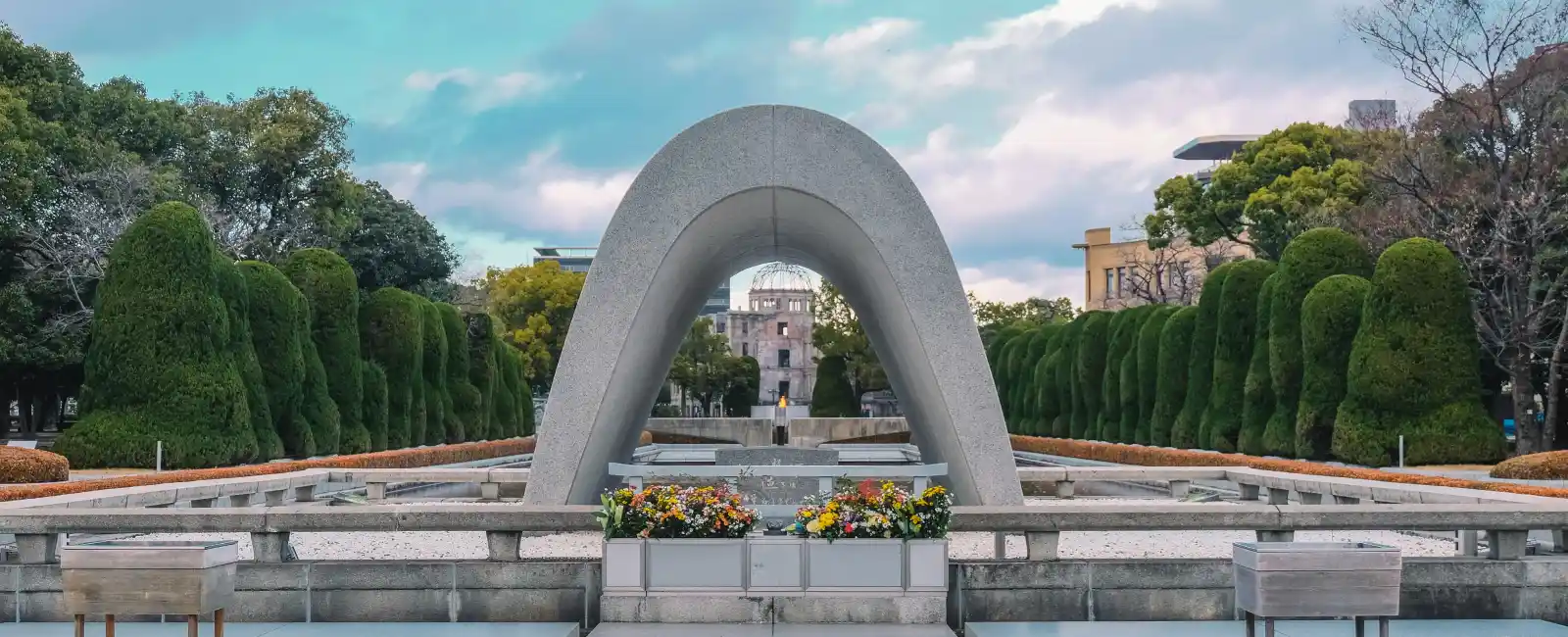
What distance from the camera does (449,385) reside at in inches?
1286

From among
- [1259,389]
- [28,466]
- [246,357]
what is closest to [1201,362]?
[1259,389]

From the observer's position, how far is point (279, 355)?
23797mm

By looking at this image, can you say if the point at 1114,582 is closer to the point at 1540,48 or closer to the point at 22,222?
the point at 1540,48

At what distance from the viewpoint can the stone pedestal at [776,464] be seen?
51.8ft

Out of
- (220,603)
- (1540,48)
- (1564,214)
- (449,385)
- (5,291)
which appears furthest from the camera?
(449,385)

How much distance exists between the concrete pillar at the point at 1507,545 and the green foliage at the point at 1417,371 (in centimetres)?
1363

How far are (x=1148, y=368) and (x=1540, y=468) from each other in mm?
13919

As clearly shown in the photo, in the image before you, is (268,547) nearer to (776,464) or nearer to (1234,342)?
(776,464)

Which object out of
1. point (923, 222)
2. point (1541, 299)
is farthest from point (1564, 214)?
point (923, 222)

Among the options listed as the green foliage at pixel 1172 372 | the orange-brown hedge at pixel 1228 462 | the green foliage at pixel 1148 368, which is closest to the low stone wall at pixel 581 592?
the orange-brown hedge at pixel 1228 462

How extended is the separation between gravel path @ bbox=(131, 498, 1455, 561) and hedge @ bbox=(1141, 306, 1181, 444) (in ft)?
56.1

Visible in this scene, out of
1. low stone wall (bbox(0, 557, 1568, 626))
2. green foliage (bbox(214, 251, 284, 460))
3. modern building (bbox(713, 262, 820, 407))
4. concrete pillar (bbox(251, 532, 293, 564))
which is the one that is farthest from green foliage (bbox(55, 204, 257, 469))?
modern building (bbox(713, 262, 820, 407))

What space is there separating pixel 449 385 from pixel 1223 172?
908 inches

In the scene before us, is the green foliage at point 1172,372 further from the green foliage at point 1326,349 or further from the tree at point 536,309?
the tree at point 536,309
